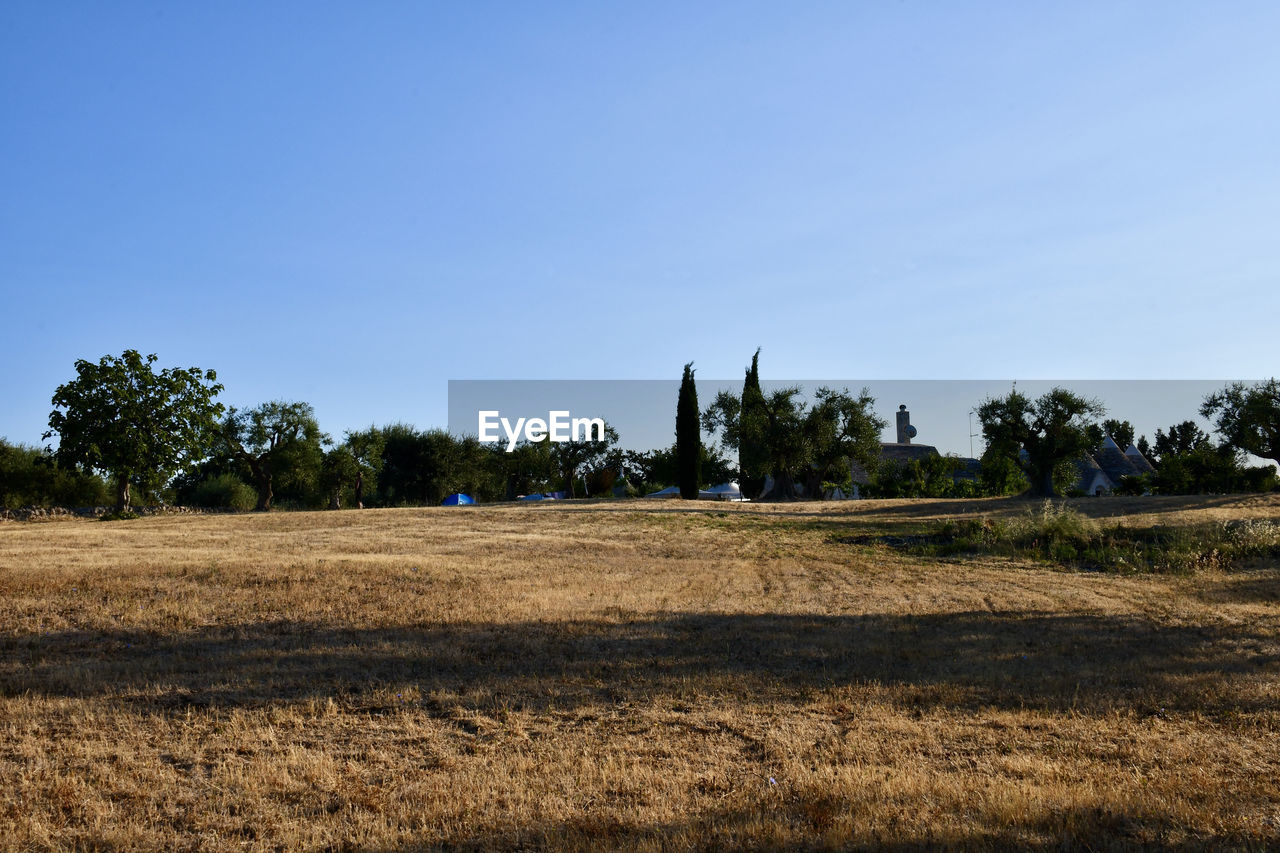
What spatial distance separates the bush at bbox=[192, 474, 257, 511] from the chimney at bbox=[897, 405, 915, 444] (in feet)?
204

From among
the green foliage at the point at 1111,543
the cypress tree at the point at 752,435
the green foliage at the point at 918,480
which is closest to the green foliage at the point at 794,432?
the cypress tree at the point at 752,435

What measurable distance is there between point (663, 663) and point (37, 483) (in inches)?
1948

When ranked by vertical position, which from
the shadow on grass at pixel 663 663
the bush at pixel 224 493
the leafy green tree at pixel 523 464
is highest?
the leafy green tree at pixel 523 464

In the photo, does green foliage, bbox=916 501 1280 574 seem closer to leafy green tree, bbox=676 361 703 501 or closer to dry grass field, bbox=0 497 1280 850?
dry grass field, bbox=0 497 1280 850

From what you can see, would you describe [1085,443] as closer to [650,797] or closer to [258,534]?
[258,534]

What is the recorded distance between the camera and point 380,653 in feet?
31.6

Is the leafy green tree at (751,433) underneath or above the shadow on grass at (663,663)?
above

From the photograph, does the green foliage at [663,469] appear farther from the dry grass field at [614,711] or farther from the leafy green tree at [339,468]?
the dry grass field at [614,711]

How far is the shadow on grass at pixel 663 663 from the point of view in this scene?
782 centimetres

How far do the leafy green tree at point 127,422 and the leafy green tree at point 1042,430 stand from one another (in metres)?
39.1

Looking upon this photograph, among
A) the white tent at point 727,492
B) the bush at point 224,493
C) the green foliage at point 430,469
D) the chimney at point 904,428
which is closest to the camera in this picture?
the bush at point 224,493

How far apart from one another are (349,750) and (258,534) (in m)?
20.4

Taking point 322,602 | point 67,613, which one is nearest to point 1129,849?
point 322,602

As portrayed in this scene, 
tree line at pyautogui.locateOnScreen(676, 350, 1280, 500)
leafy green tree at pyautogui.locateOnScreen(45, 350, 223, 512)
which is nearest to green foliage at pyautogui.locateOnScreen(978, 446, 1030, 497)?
tree line at pyautogui.locateOnScreen(676, 350, 1280, 500)
